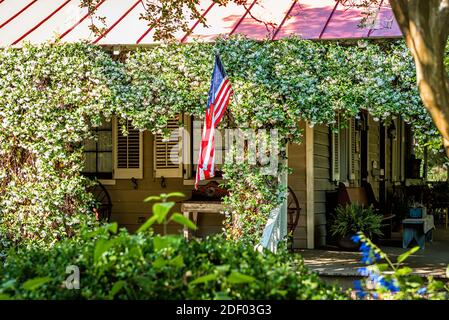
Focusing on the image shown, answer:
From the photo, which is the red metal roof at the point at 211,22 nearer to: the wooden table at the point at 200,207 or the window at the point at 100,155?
the window at the point at 100,155

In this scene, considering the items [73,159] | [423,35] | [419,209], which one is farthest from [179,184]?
[423,35]

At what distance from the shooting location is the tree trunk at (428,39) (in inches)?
254

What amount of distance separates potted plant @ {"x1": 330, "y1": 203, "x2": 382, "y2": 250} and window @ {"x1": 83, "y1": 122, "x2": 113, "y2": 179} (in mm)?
4155

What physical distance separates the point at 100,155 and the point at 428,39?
8.84 meters

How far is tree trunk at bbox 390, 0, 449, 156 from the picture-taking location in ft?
21.1

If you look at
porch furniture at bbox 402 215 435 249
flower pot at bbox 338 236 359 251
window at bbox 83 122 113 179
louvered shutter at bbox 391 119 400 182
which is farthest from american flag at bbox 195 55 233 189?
louvered shutter at bbox 391 119 400 182

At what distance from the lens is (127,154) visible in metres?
14.2

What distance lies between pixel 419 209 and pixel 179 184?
174 inches

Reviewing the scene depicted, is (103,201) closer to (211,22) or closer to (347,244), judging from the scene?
(211,22)

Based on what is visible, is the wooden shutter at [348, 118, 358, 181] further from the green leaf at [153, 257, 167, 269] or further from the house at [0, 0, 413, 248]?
the green leaf at [153, 257, 167, 269]

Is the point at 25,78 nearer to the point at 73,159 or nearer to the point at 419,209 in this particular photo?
the point at 73,159

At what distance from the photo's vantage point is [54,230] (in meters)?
11.1
